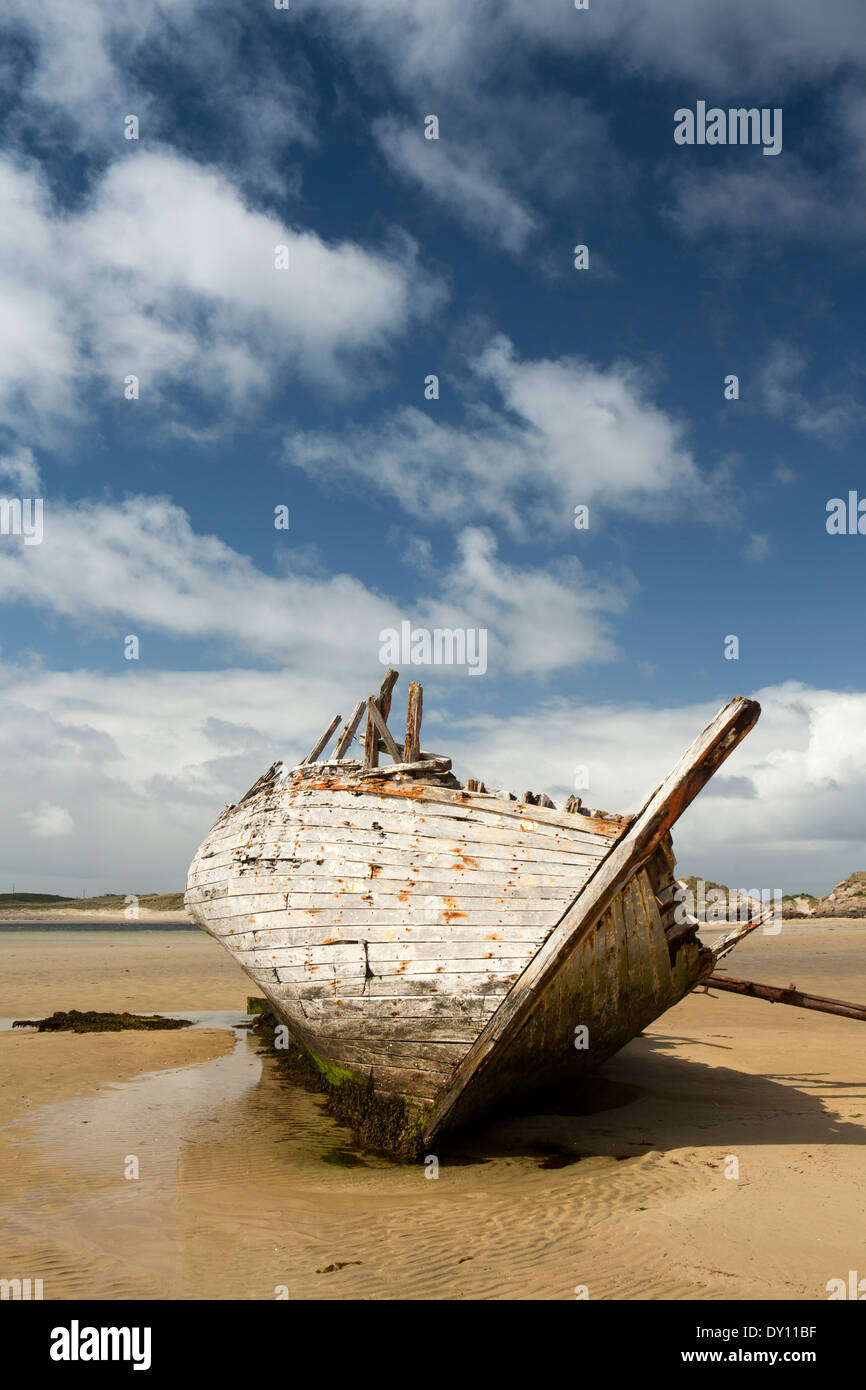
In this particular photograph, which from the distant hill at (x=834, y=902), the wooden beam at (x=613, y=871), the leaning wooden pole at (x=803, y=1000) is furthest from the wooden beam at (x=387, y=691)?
the distant hill at (x=834, y=902)

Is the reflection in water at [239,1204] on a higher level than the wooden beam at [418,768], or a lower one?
lower

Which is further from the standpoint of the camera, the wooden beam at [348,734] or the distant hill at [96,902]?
the distant hill at [96,902]

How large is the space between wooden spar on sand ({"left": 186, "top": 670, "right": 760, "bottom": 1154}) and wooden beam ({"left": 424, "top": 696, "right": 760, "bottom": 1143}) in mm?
15

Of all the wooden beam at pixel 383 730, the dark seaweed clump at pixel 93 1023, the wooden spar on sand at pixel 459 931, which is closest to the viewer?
the wooden spar on sand at pixel 459 931

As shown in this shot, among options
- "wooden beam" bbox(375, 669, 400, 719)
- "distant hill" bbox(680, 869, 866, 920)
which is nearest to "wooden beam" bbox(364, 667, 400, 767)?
"wooden beam" bbox(375, 669, 400, 719)

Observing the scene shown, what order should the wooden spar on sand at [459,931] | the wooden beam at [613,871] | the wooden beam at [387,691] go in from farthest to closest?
the wooden beam at [387,691] < the wooden spar on sand at [459,931] < the wooden beam at [613,871]

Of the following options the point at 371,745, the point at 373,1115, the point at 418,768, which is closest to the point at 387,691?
the point at 371,745

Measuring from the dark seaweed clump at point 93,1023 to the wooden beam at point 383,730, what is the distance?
881 centimetres

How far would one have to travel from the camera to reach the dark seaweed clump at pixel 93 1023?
43.2 ft

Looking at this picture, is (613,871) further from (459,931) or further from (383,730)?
(383,730)

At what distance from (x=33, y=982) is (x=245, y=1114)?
14.2 m

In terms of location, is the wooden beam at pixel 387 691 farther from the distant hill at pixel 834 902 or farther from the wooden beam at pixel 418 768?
the distant hill at pixel 834 902
